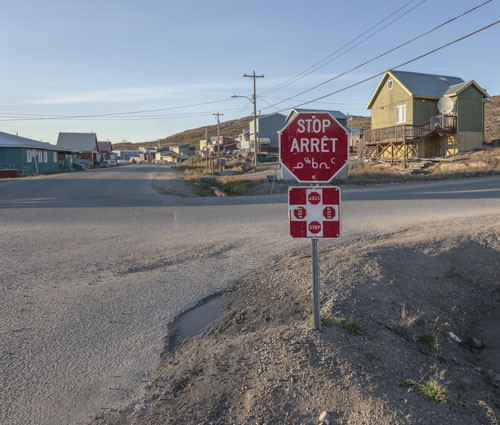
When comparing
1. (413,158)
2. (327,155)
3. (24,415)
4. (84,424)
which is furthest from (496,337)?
(413,158)

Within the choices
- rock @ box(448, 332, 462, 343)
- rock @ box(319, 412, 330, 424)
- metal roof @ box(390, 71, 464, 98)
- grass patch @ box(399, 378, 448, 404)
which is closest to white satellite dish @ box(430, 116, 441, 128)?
metal roof @ box(390, 71, 464, 98)

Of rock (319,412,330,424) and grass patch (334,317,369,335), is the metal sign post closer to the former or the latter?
grass patch (334,317,369,335)

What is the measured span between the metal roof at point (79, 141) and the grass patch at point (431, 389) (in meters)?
92.8

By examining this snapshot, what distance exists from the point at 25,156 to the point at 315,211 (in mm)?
50167

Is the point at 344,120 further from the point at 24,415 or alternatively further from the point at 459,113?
the point at 24,415

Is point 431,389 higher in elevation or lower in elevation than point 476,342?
higher

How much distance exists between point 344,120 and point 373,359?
5765cm

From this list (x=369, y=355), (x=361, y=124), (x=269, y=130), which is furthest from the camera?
(x=361, y=124)

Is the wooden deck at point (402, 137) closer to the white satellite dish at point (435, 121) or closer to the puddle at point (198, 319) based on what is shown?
the white satellite dish at point (435, 121)

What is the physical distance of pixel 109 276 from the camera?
7.07 meters

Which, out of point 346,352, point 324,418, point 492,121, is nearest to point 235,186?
point 346,352

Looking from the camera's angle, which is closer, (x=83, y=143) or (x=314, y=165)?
(x=314, y=165)

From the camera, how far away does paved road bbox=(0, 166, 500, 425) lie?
12.5ft

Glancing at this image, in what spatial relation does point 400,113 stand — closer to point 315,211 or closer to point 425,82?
point 425,82
